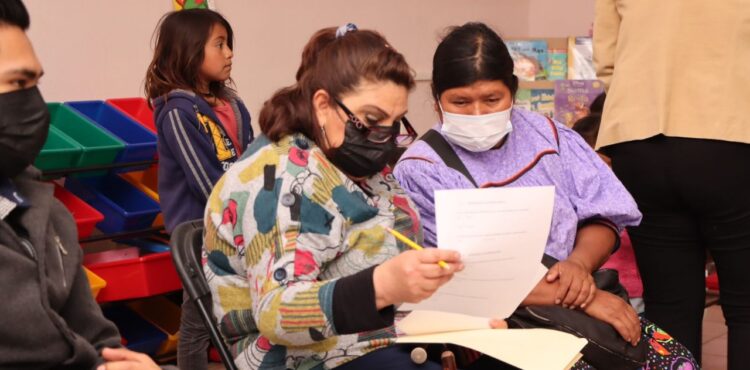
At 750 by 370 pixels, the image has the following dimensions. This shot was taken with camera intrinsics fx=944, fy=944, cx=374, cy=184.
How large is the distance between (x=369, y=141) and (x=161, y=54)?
1.93m

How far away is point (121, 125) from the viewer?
12.7 feet

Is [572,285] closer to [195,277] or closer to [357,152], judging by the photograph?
[357,152]

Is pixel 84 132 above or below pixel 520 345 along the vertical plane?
below

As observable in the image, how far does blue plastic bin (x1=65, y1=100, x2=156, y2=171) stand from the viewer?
12.2 feet

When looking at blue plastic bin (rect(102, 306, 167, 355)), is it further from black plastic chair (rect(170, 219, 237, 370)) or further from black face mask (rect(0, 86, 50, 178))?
black face mask (rect(0, 86, 50, 178))

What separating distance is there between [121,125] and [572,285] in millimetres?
2339

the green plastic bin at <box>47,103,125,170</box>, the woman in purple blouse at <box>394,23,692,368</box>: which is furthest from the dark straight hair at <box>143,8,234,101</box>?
the woman in purple blouse at <box>394,23,692,368</box>

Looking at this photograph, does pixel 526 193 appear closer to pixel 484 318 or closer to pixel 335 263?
pixel 484 318

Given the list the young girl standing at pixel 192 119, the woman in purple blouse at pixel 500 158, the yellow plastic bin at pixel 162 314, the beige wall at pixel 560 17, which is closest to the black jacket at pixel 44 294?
the woman in purple blouse at pixel 500 158

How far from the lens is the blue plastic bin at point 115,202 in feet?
12.0

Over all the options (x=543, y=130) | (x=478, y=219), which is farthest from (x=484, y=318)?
(x=543, y=130)

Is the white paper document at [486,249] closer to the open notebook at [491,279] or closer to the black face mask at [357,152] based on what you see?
the open notebook at [491,279]

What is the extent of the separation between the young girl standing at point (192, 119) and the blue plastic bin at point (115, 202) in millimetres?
316

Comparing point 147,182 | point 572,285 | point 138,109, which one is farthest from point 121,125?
point 572,285
